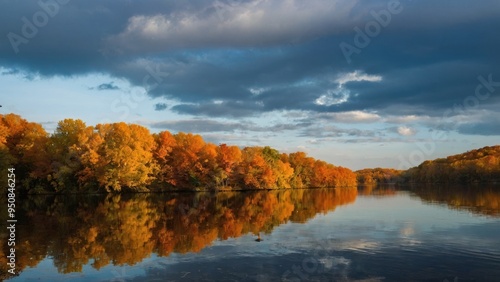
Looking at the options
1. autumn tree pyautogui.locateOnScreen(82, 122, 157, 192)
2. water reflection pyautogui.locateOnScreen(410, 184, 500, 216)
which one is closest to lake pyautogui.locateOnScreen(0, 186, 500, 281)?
water reflection pyautogui.locateOnScreen(410, 184, 500, 216)

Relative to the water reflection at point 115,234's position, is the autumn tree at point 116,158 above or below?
above

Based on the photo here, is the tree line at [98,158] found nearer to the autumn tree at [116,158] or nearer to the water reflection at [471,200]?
the autumn tree at [116,158]

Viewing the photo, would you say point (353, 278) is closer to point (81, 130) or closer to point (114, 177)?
point (114, 177)

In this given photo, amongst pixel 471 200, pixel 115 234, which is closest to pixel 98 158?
pixel 115 234

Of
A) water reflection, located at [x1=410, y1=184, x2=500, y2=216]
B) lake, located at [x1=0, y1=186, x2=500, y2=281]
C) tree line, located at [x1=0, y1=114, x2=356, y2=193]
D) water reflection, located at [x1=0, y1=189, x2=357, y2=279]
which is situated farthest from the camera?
tree line, located at [x1=0, y1=114, x2=356, y2=193]

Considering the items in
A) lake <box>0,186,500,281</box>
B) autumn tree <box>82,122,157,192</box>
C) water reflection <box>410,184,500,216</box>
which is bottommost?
lake <box>0,186,500,281</box>


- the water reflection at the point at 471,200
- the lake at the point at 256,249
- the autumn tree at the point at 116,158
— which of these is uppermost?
the autumn tree at the point at 116,158

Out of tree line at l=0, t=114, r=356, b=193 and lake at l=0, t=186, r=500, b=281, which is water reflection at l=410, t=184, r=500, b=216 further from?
tree line at l=0, t=114, r=356, b=193

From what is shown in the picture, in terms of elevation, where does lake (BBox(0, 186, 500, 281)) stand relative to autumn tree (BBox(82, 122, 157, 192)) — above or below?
below

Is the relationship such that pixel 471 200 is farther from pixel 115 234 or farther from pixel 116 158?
pixel 116 158

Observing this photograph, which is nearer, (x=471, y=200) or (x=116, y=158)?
(x=471, y=200)

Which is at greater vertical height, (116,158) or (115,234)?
(116,158)

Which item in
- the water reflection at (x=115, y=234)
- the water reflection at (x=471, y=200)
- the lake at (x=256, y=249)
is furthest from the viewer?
the water reflection at (x=471, y=200)

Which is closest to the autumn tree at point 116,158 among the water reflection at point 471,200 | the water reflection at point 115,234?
the water reflection at point 115,234
